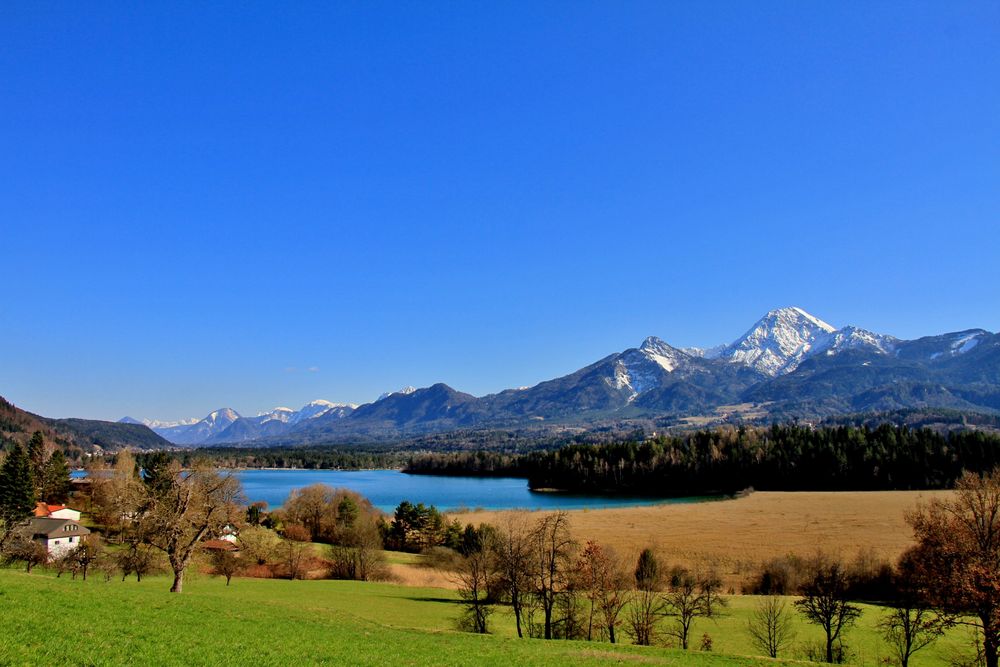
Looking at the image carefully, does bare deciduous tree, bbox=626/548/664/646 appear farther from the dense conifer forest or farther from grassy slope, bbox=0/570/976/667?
the dense conifer forest

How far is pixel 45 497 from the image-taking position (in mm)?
76562

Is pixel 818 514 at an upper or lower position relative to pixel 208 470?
lower

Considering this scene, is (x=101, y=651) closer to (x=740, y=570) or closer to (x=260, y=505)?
(x=740, y=570)

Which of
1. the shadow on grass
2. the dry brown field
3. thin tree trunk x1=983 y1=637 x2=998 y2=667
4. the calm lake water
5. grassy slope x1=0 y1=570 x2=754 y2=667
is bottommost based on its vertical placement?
the calm lake water

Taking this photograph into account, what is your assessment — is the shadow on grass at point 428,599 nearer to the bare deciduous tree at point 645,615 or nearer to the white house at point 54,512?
the bare deciduous tree at point 645,615

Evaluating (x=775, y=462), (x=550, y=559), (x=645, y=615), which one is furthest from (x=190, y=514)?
(x=775, y=462)

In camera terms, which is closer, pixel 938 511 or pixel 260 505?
pixel 938 511

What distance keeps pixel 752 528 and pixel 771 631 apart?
4398 centimetres

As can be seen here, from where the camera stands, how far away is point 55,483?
77188mm

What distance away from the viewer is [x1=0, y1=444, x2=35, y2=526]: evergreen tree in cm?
5719

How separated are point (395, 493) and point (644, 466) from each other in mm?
61297

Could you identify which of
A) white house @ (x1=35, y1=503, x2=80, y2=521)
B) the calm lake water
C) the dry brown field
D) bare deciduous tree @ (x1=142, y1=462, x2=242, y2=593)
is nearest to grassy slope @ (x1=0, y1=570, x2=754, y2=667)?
bare deciduous tree @ (x1=142, y1=462, x2=242, y2=593)

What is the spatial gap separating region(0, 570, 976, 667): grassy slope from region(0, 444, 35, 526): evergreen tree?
142 ft

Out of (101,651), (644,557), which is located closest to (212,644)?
(101,651)
